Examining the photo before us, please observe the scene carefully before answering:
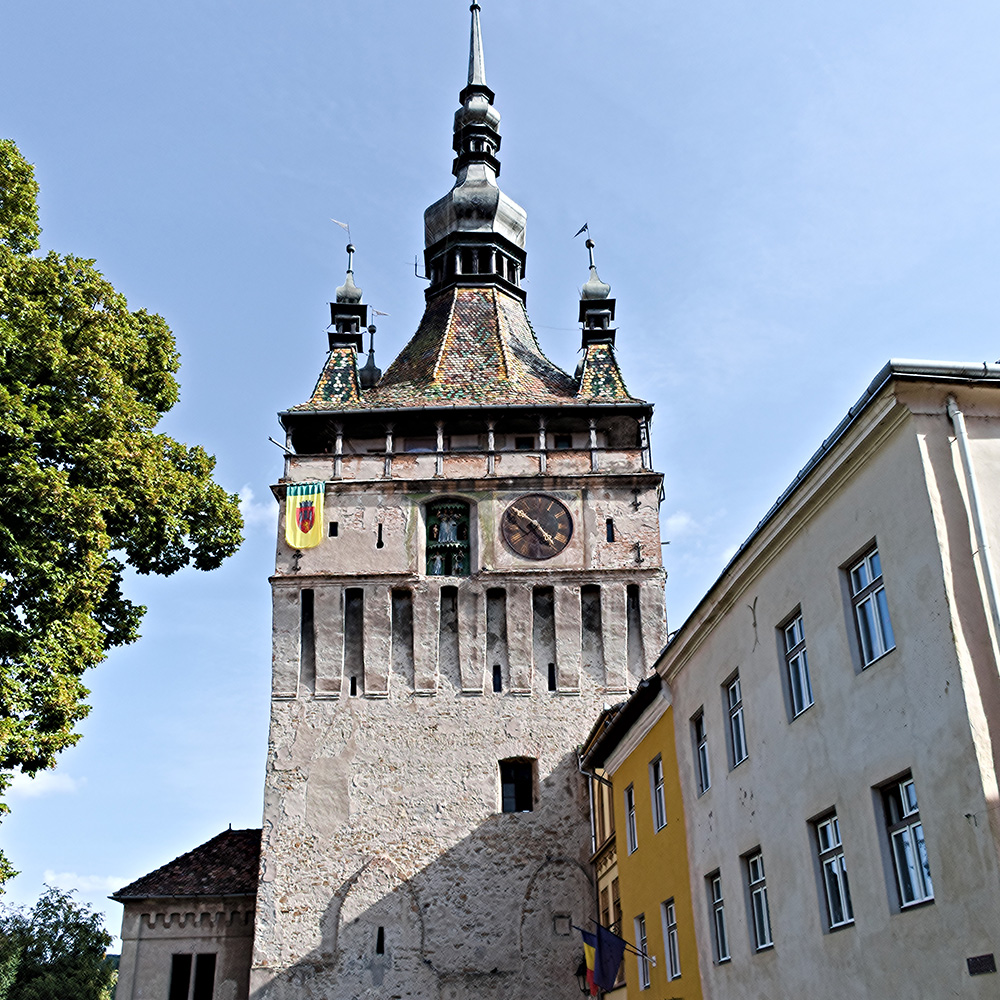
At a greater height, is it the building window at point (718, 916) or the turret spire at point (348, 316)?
the turret spire at point (348, 316)

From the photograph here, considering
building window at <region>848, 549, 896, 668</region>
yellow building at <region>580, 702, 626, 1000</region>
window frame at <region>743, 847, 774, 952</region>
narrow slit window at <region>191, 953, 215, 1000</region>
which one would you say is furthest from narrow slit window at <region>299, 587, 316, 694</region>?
building window at <region>848, 549, 896, 668</region>

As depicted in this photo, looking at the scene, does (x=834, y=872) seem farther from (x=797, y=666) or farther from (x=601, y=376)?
(x=601, y=376)

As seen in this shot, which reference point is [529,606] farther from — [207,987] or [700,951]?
[700,951]

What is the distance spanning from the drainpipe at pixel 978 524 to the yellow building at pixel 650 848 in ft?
22.3

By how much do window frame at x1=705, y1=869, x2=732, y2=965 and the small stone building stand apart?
44.8 ft

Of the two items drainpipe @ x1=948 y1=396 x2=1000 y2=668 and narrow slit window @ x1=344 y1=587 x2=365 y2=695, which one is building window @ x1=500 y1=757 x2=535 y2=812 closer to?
narrow slit window @ x1=344 y1=587 x2=365 y2=695

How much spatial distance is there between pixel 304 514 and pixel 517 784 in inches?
313

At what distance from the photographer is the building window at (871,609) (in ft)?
28.8

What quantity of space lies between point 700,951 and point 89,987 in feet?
77.3

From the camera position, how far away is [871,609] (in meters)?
9.05

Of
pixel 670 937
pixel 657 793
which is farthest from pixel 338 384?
pixel 670 937

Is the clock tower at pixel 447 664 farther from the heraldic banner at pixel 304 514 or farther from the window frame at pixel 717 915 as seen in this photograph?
the window frame at pixel 717 915

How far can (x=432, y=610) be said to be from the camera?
2495cm

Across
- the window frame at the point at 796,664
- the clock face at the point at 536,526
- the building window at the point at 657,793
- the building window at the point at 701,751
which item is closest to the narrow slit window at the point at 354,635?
the clock face at the point at 536,526
